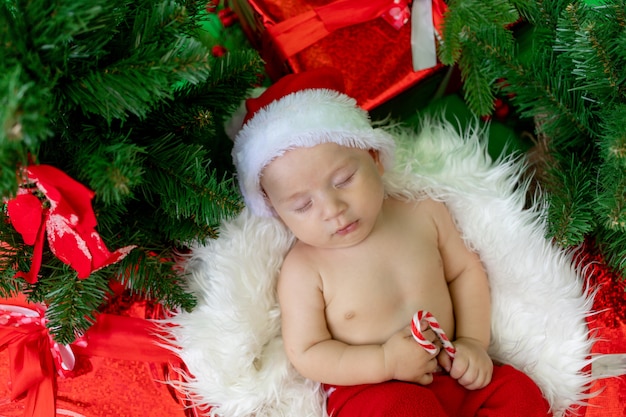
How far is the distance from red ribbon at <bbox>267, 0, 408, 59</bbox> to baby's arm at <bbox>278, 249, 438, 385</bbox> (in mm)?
547

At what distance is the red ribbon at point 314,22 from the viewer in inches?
53.1

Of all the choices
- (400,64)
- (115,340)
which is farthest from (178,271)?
(400,64)

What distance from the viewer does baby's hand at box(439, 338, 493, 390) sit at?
115 centimetres

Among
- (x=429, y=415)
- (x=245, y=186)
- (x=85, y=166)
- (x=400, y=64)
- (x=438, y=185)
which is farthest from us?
(x=400, y=64)

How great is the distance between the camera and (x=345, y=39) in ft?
4.58

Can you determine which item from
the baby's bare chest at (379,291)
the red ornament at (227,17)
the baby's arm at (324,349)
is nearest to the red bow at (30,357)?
the baby's arm at (324,349)

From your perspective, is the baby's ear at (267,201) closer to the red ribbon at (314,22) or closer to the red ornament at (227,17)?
the red ribbon at (314,22)

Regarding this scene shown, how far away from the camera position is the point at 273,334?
1.24 metres

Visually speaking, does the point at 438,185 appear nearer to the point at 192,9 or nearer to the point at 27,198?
the point at 192,9

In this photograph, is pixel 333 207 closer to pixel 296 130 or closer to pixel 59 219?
pixel 296 130

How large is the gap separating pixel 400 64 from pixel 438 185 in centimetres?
35

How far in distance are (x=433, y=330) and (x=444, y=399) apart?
0.15 metres

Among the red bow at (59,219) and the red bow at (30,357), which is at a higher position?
the red bow at (59,219)

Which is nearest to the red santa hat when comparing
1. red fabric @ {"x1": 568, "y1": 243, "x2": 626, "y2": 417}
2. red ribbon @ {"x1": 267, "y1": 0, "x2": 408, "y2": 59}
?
red ribbon @ {"x1": 267, "y1": 0, "x2": 408, "y2": 59}
